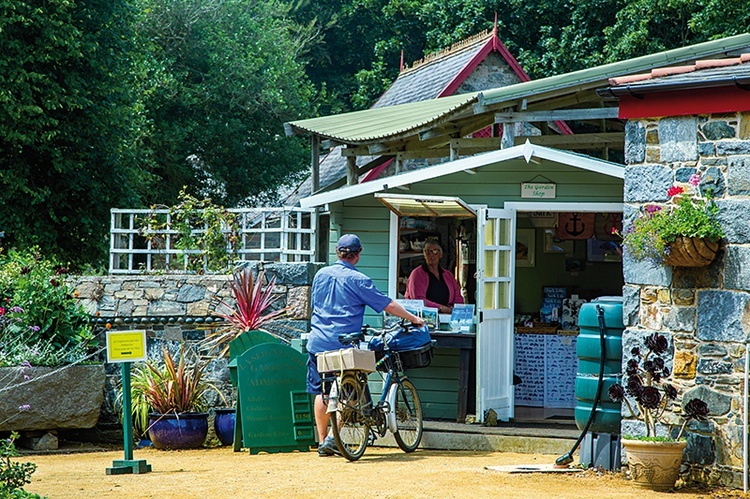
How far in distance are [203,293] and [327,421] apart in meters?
3.34

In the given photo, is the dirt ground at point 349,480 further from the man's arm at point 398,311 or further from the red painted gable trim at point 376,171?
the red painted gable trim at point 376,171

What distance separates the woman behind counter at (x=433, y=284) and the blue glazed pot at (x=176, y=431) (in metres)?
2.45

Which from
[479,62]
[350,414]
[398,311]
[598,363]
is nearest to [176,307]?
[350,414]

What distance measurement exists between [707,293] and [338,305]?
2.94 meters

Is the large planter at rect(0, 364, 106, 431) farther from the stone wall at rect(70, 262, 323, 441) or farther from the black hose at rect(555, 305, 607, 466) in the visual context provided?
the black hose at rect(555, 305, 607, 466)

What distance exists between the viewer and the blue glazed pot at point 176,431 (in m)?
10.5

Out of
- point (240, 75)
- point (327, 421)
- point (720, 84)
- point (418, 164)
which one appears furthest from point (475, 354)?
point (240, 75)

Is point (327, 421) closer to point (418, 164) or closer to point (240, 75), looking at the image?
point (418, 164)

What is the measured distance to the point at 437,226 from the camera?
11883 mm

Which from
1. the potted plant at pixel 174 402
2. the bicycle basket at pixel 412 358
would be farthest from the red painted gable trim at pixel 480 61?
the bicycle basket at pixel 412 358

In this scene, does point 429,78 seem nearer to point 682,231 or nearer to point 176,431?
point 176,431

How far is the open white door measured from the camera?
10.0 meters

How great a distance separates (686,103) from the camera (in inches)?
295

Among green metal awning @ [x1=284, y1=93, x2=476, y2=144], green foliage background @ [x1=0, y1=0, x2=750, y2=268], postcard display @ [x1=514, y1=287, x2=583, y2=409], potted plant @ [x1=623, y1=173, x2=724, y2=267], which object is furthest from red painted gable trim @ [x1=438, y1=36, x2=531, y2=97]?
potted plant @ [x1=623, y1=173, x2=724, y2=267]
